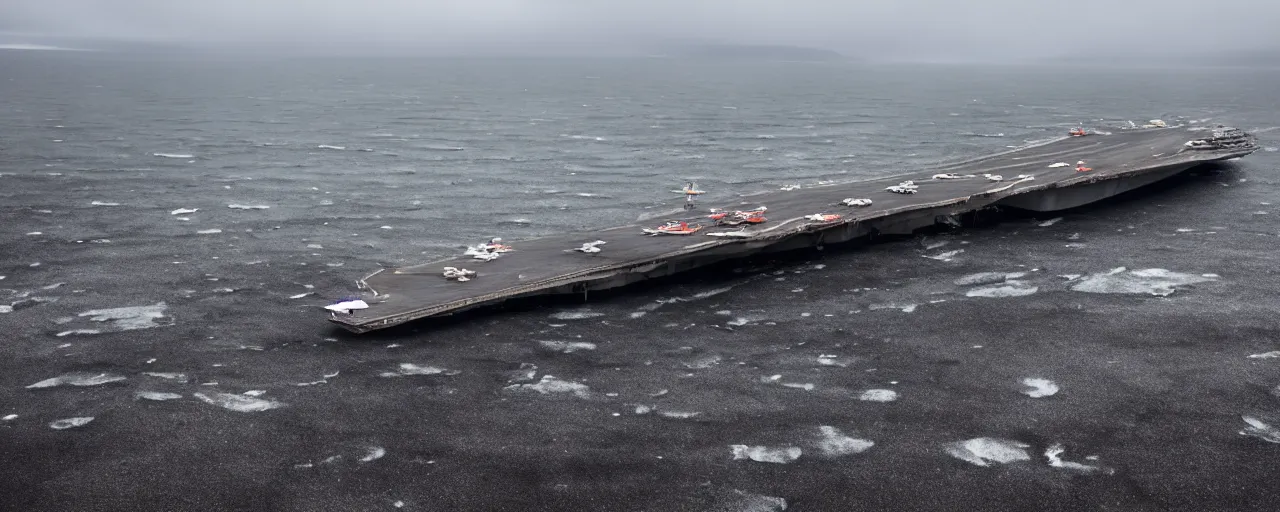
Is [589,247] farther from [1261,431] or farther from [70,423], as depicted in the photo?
[1261,431]

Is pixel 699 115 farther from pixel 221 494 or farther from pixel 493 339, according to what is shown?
pixel 221 494

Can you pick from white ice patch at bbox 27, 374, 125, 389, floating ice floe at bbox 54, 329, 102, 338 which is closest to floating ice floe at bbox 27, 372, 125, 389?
white ice patch at bbox 27, 374, 125, 389

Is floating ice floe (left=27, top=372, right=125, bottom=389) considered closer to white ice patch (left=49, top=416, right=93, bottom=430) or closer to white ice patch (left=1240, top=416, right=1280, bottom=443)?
white ice patch (left=49, top=416, right=93, bottom=430)

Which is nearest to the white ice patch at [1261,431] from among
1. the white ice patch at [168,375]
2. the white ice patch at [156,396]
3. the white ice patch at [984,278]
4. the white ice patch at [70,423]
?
the white ice patch at [984,278]

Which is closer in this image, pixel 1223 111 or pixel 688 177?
pixel 688 177

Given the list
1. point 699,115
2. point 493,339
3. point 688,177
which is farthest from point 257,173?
point 699,115

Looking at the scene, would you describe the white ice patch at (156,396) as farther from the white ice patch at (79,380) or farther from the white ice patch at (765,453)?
the white ice patch at (765,453)
